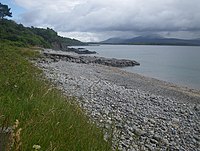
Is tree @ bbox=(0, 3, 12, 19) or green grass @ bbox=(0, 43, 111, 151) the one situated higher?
tree @ bbox=(0, 3, 12, 19)

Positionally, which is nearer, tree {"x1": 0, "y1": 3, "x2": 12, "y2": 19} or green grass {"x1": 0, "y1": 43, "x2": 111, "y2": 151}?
green grass {"x1": 0, "y1": 43, "x2": 111, "y2": 151}

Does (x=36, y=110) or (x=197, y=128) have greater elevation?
(x=36, y=110)

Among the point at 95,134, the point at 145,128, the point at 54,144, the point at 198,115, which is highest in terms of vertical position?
the point at 54,144

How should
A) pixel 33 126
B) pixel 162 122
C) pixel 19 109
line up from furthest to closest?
pixel 162 122 → pixel 19 109 → pixel 33 126

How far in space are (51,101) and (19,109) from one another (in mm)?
1422

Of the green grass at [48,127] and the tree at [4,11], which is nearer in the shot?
the green grass at [48,127]

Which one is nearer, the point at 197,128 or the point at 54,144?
the point at 54,144

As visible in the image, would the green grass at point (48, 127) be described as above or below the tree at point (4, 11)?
below

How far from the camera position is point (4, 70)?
8.09 metres

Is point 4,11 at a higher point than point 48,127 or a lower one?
higher

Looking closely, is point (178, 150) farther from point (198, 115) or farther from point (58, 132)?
point (198, 115)

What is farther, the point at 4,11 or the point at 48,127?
the point at 4,11

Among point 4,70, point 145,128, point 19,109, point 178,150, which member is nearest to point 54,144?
point 19,109

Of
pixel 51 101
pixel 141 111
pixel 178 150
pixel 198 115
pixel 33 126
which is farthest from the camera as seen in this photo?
pixel 198 115
